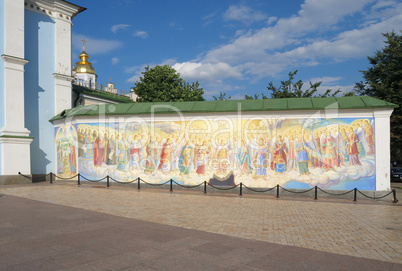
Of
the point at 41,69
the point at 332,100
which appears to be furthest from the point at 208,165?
the point at 41,69

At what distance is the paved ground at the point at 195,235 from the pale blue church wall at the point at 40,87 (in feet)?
27.3

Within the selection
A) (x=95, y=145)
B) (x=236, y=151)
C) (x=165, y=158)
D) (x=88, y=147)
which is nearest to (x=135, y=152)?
(x=165, y=158)

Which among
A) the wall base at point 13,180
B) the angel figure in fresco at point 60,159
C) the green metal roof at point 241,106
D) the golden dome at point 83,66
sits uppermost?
the golden dome at point 83,66

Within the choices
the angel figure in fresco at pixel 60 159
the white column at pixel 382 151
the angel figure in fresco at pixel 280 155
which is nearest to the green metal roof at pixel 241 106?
the white column at pixel 382 151

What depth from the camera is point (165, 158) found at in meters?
16.9

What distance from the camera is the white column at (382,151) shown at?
1418 centimetres

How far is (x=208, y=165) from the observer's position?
53.3ft

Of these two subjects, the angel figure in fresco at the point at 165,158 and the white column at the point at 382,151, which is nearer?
the white column at the point at 382,151

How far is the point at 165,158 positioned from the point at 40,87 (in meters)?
10.4

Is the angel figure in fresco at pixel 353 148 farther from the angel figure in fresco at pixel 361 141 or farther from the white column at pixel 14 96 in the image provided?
the white column at pixel 14 96

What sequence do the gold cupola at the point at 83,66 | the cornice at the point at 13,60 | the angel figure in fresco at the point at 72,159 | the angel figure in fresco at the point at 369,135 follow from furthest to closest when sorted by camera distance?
the gold cupola at the point at 83,66, the angel figure in fresco at the point at 72,159, the cornice at the point at 13,60, the angel figure in fresco at the point at 369,135

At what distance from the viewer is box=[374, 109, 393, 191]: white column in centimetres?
1418

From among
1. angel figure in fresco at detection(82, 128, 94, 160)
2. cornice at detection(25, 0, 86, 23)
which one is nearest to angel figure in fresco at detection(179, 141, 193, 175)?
angel figure in fresco at detection(82, 128, 94, 160)

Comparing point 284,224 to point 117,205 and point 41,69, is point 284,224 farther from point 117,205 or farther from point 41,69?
point 41,69
